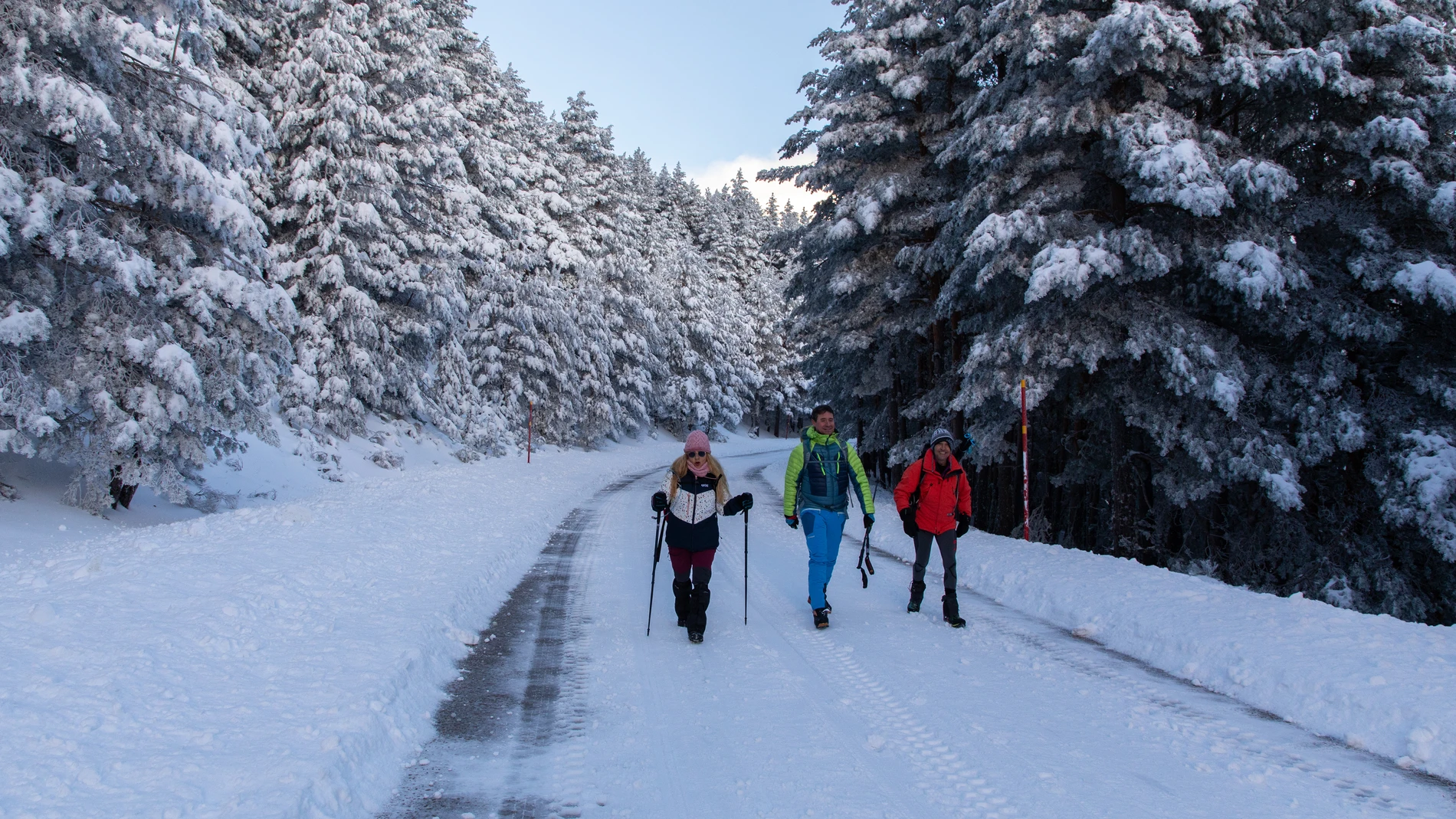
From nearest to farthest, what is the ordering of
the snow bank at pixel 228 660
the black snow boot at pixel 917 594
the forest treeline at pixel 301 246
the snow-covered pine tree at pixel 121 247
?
the snow bank at pixel 228 660 → the black snow boot at pixel 917 594 → the snow-covered pine tree at pixel 121 247 → the forest treeline at pixel 301 246

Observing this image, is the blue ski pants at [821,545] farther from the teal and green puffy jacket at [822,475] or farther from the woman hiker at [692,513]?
the woman hiker at [692,513]

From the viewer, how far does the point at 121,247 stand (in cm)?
1016

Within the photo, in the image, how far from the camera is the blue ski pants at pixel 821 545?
7504 mm

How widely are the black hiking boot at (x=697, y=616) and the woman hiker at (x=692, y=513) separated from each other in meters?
0.20

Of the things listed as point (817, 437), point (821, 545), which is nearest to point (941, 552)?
point (821, 545)

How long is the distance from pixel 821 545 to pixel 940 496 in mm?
1287

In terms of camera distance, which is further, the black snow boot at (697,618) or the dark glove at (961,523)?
the dark glove at (961,523)

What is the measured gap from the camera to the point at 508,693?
5.34 meters

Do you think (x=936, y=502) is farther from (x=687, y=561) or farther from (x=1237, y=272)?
(x=1237, y=272)

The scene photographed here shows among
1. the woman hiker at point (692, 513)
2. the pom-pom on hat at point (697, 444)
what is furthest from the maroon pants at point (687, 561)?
the pom-pom on hat at point (697, 444)

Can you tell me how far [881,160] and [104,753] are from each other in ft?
54.7

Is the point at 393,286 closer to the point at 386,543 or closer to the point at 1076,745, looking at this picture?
the point at 386,543

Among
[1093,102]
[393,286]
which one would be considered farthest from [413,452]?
[1093,102]

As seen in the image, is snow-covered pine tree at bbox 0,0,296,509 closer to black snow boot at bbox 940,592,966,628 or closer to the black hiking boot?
the black hiking boot
